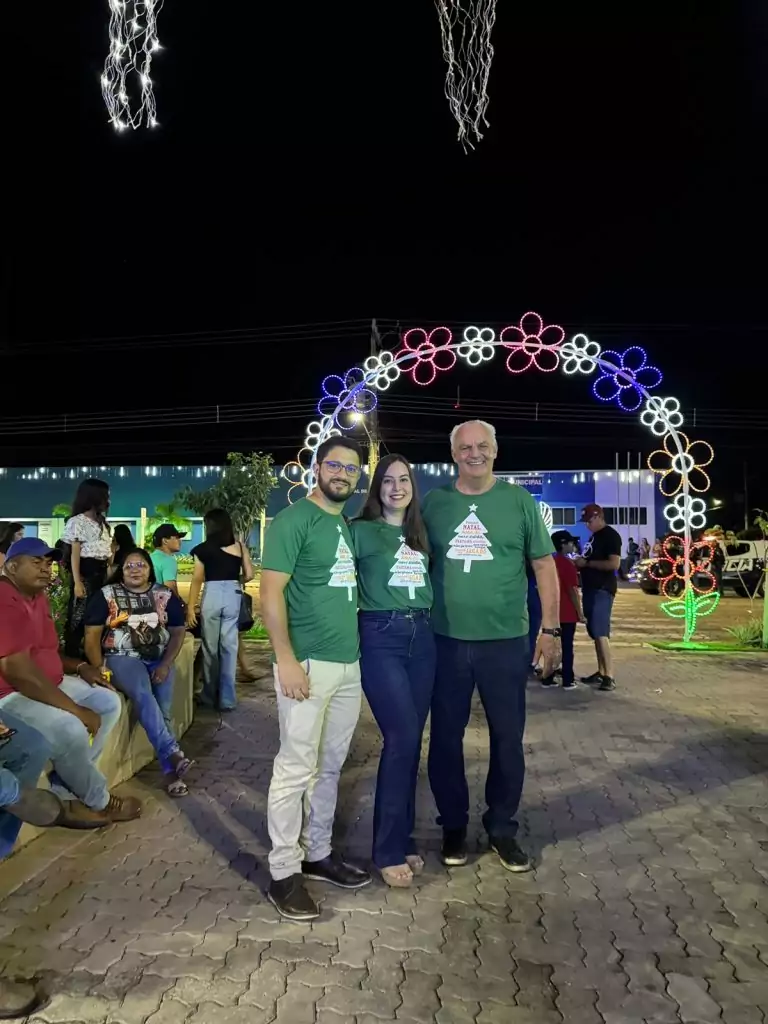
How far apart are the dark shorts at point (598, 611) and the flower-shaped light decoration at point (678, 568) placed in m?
3.74

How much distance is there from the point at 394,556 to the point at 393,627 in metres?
0.33

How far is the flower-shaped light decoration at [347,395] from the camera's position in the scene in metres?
12.4

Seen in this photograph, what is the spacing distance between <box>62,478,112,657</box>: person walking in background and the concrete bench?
3.16 feet

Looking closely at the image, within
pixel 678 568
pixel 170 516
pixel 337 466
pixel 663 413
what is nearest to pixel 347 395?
pixel 663 413

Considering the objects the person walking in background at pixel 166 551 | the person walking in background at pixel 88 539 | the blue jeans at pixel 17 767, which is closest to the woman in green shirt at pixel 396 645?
the blue jeans at pixel 17 767

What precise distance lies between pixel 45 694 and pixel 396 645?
175 centimetres

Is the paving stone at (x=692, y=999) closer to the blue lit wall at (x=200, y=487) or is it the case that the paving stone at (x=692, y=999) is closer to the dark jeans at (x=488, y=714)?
the dark jeans at (x=488, y=714)

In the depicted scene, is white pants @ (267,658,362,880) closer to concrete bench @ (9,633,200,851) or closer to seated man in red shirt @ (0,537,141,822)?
seated man in red shirt @ (0,537,141,822)

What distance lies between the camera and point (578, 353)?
10.9 meters

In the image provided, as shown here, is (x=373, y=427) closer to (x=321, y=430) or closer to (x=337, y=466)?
(x=321, y=430)

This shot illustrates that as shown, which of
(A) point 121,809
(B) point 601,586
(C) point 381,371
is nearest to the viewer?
(A) point 121,809

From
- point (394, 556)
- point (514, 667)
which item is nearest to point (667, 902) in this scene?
point (514, 667)

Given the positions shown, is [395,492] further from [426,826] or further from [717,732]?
[717,732]

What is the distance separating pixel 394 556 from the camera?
3564 millimetres
